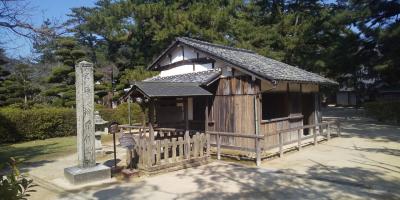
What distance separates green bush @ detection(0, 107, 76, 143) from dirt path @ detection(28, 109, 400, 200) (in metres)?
13.0

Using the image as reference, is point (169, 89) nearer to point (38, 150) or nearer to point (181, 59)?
point (181, 59)

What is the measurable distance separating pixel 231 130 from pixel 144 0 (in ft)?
89.8

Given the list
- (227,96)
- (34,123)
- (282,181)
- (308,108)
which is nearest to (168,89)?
(227,96)

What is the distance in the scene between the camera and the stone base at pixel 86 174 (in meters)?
9.04

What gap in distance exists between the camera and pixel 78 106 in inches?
376

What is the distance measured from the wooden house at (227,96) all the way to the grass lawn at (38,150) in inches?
185

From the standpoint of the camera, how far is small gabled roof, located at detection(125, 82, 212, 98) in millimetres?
11438

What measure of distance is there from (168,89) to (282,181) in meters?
5.31

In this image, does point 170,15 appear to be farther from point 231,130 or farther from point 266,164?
point 266,164

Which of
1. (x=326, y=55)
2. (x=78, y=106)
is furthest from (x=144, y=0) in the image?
(x=78, y=106)

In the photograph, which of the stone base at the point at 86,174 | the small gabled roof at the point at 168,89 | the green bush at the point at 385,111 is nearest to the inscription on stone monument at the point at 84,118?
the stone base at the point at 86,174

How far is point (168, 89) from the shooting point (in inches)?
486

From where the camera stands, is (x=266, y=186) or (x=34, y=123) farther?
(x=34, y=123)

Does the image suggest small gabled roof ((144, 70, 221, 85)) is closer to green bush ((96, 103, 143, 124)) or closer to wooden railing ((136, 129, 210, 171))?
wooden railing ((136, 129, 210, 171))
